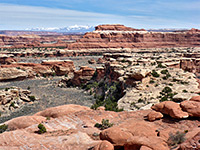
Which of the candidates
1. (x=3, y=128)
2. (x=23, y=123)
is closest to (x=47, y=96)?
(x=23, y=123)

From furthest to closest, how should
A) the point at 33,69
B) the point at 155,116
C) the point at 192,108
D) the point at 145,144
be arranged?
the point at 33,69 → the point at 155,116 → the point at 192,108 → the point at 145,144

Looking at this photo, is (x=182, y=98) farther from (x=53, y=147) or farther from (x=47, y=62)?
(x=47, y=62)

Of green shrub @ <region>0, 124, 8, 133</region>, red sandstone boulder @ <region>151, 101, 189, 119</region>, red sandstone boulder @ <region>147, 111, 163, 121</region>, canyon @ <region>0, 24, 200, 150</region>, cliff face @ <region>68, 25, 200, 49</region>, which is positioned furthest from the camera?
cliff face @ <region>68, 25, 200, 49</region>

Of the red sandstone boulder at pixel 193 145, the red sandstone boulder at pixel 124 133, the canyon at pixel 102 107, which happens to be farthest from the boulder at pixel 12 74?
the red sandstone boulder at pixel 193 145

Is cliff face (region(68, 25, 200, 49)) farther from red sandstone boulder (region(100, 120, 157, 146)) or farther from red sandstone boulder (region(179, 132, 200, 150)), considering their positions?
red sandstone boulder (region(179, 132, 200, 150))

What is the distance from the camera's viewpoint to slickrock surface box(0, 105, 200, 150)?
310 inches

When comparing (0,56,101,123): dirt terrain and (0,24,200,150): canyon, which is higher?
(0,24,200,150): canyon

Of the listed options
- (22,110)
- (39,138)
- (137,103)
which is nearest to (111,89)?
(137,103)

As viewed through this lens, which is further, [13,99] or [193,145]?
[13,99]

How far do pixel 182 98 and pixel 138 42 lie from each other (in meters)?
106

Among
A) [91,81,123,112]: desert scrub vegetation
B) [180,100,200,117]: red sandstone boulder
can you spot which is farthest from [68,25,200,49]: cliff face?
[180,100,200,117]: red sandstone boulder

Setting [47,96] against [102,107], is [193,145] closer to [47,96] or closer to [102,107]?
[102,107]

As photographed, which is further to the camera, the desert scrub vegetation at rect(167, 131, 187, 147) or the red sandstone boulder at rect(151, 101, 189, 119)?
the red sandstone boulder at rect(151, 101, 189, 119)

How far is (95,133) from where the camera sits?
34.0ft
